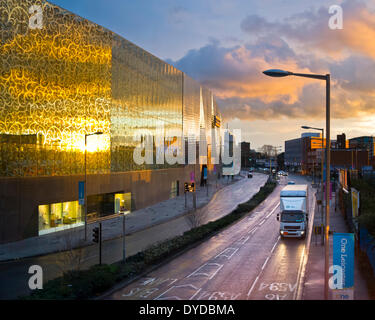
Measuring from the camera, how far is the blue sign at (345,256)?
15.8m

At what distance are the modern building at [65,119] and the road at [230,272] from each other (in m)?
14.0

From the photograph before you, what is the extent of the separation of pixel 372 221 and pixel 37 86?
28.9 m

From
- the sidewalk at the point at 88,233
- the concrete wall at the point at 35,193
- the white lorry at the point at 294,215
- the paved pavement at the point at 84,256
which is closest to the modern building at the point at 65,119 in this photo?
the concrete wall at the point at 35,193

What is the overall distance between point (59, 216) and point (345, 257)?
28.8m

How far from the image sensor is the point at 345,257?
52.8 feet

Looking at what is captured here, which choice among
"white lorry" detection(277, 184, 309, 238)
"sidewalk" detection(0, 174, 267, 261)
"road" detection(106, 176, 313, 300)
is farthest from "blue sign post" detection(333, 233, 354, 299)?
"white lorry" detection(277, 184, 309, 238)

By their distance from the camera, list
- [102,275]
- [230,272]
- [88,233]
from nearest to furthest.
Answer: [102,275] → [230,272] → [88,233]

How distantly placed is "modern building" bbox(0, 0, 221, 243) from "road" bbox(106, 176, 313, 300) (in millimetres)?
14016

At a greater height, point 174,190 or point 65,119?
point 65,119

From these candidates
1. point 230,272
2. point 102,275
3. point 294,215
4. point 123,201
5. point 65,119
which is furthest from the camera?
point 123,201

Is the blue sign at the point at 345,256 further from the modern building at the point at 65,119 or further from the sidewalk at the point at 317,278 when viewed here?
the modern building at the point at 65,119

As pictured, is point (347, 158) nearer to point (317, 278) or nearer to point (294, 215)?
point (294, 215)

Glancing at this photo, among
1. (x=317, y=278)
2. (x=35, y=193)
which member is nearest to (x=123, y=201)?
(x=35, y=193)

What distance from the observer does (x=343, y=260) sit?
16.2 m
